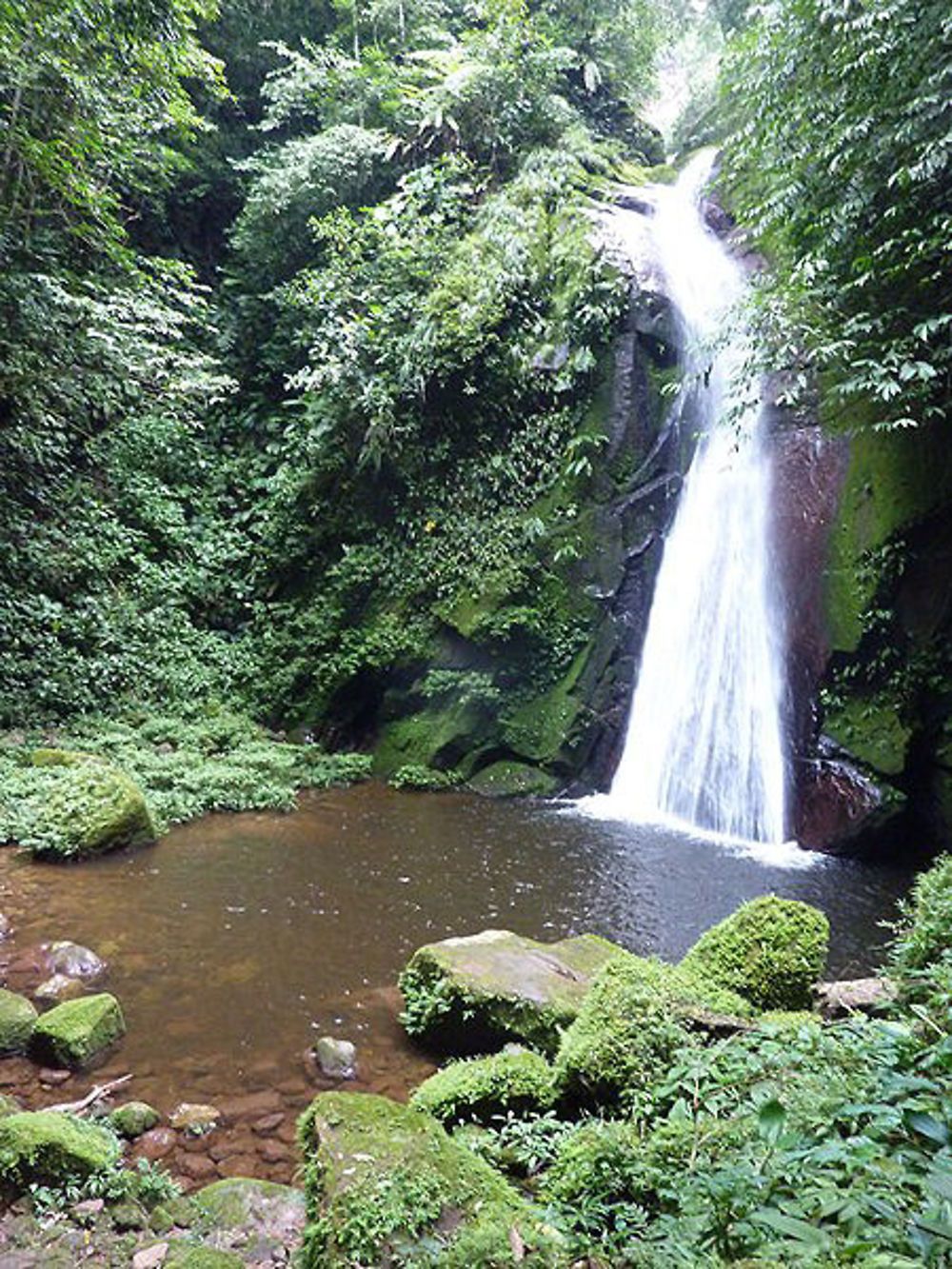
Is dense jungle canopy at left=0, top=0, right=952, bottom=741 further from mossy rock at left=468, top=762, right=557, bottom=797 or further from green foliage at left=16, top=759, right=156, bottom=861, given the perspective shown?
green foliage at left=16, top=759, right=156, bottom=861

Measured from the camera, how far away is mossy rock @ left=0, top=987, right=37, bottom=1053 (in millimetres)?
3570

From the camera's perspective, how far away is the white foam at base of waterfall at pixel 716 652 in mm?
8016

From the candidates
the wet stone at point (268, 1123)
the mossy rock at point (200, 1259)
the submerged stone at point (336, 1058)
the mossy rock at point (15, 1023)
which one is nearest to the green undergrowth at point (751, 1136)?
the submerged stone at point (336, 1058)

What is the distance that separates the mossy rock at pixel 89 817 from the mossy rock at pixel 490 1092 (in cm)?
417

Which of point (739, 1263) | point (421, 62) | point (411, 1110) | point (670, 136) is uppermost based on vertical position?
point (670, 136)

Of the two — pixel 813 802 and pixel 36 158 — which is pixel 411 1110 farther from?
pixel 36 158

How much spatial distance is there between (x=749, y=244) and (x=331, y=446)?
24.6 feet

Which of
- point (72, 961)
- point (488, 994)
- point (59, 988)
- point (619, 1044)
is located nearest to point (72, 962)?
point (72, 961)

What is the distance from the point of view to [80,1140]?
269 cm

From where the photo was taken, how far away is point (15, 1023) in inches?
142

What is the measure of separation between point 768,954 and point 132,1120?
122 inches

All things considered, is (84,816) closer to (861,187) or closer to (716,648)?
(716,648)

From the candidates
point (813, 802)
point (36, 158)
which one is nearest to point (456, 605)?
point (813, 802)

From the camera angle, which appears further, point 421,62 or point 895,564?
point 421,62
